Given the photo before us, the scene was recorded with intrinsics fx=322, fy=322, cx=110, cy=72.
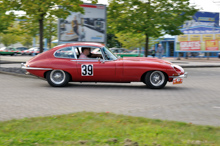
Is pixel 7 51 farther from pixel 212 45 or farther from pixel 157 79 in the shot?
pixel 157 79

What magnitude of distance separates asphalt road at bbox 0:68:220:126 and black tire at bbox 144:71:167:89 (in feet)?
0.84

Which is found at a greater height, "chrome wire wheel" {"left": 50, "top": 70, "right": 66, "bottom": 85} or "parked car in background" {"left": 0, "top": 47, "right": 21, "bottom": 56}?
"parked car in background" {"left": 0, "top": 47, "right": 21, "bottom": 56}

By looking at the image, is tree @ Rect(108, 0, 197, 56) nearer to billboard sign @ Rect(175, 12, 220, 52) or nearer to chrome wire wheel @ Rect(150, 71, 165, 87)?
chrome wire wheel @ Rect(150, 71, 165, 87)

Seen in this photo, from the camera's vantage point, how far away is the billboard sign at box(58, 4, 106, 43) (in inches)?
716

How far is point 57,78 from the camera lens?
10570 mm

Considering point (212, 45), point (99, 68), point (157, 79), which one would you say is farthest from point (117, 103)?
point (212, 45)

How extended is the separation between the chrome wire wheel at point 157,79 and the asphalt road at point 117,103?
315mm

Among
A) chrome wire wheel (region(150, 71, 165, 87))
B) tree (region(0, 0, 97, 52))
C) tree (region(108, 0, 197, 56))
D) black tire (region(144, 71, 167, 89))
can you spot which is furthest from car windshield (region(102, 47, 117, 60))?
tree (region(108, 0, 197, 56))

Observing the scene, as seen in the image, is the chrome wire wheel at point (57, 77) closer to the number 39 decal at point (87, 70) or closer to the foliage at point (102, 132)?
the number 39 decal at point (87, 70)

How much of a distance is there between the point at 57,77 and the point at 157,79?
3.25m

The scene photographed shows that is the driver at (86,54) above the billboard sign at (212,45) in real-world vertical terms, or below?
below

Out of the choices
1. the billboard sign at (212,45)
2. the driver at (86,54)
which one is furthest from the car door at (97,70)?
the billboard sign at (212,45)

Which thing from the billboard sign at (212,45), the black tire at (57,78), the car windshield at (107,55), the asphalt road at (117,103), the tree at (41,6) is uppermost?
the tree at (41,6)

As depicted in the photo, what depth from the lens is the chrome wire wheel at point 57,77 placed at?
414 inches
